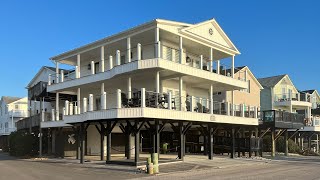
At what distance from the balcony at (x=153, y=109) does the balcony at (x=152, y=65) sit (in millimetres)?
1675

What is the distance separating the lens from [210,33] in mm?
30859

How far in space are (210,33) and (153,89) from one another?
6.27 metres

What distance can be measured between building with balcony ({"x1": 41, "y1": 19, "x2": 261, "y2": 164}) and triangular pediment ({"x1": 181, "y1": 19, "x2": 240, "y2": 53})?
71 mm

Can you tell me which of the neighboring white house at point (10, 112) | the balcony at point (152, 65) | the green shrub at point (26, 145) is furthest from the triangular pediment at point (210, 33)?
the neighboring white house at point (10, 112)

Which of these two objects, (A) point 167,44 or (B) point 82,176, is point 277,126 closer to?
(A) point 167,44

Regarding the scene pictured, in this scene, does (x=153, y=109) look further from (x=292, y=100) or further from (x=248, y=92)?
(x=292, y=100)

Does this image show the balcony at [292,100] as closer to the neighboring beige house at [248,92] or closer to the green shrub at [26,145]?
the neighboring beige house at [248,92]

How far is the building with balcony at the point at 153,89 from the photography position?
24.5 m

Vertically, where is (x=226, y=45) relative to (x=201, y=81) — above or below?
above

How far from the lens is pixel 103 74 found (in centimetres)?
2939

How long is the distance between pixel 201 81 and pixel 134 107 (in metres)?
9.35

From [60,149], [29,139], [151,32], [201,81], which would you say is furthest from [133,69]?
[29,139]

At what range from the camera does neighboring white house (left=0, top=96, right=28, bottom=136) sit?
73.8m

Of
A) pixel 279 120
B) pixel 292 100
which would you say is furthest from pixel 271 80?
pixel 279 120
